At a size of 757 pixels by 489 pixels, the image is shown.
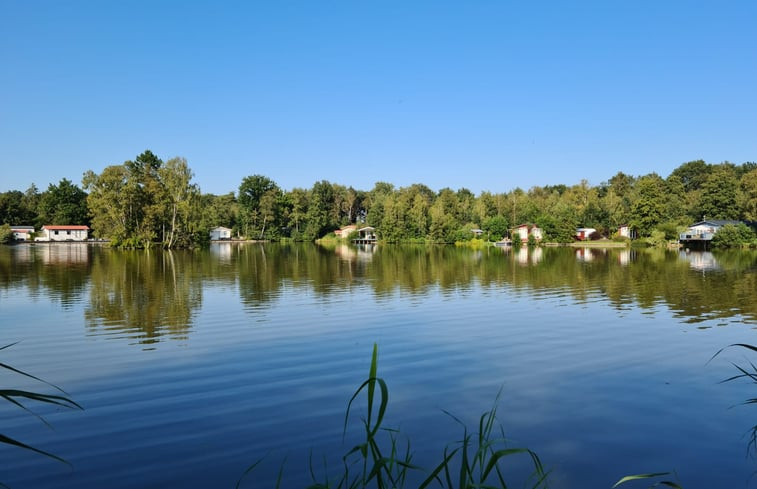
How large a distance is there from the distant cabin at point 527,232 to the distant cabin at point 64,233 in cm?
8194

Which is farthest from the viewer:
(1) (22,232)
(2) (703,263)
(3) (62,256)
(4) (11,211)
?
(4) (11,211)

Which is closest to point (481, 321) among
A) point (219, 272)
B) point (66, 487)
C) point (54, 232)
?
point (66, 487)

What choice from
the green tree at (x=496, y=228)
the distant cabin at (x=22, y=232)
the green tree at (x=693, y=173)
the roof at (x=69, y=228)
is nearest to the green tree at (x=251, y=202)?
the roof at (x=69, y=228)

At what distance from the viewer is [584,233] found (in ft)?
313

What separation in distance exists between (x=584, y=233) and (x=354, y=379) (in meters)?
93.4

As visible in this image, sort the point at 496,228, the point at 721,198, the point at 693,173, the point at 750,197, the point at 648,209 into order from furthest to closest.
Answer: the point at 693,173, the point at 496,228, the point at 721,198, the point at 648,209, the point at 750,197

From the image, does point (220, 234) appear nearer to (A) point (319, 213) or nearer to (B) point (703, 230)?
(A) point (319, 213)

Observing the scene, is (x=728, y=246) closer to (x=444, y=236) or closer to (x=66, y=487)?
(x=444, y=236)

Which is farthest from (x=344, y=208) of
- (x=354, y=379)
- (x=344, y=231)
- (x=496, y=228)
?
(x=354, y=379)

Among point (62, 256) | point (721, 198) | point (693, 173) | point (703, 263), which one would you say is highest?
point (693, 173)

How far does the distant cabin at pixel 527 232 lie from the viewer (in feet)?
302

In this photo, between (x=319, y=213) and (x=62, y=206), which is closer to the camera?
(x=62, y=206)

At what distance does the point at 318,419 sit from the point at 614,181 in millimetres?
121089

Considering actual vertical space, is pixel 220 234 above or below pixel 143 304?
above
